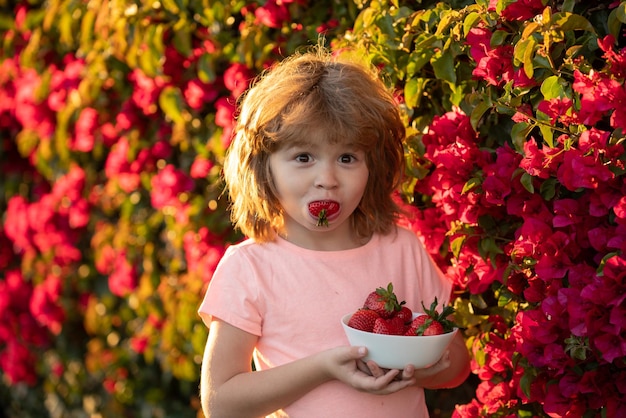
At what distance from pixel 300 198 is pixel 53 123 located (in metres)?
2.25

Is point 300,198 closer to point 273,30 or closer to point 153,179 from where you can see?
point 273,30

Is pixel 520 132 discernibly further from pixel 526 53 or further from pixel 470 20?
pixel 470 20

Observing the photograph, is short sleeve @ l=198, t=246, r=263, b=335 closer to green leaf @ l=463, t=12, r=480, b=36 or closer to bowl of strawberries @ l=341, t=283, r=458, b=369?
bowl of strawberries @ l=341, t=283, r=458, b=369

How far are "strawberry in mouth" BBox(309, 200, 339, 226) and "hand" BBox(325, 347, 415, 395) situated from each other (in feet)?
0.84

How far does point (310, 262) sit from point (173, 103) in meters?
1.22

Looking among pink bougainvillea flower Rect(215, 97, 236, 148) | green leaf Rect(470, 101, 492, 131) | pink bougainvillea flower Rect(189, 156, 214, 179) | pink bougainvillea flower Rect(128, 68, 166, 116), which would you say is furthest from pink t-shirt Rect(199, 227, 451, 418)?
pink bougainvillea flower Rect(128, 68, 166, 116)

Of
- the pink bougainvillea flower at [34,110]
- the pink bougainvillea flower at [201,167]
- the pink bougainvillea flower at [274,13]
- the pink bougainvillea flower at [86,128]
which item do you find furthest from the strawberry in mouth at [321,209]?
the pink bougainvillea flower at [34,110]

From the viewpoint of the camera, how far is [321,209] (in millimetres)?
1835

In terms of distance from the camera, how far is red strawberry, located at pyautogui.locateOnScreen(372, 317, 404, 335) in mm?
1735

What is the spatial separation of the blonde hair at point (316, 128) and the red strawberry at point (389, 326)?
33 cm

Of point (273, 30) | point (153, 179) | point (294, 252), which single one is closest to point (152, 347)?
point (153, 179)

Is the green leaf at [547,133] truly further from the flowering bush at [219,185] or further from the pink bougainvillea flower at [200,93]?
the pink bougainvillea flower at [200,93]

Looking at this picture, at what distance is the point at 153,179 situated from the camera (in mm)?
3111

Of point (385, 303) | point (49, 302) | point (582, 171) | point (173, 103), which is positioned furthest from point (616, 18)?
point (49, 302)
